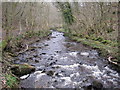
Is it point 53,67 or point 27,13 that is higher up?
point 27,13

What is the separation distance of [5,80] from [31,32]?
23798 millimetres

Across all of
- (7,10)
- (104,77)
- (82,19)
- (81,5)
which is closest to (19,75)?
(104,77)

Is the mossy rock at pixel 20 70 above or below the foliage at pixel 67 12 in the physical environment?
below

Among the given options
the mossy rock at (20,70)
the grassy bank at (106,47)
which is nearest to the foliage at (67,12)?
the grassy bank at (106,47)

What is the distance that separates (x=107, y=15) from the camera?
20734mm

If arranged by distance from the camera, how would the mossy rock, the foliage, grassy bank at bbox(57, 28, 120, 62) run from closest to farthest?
the mossy rock
grassy bank at bbox(57, 28, 120, 62)
the foliage

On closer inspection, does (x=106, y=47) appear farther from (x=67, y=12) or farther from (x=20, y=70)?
(x=67, y=12)

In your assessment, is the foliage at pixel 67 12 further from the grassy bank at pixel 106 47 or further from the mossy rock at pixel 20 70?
the mossy rock at pixel 20 70

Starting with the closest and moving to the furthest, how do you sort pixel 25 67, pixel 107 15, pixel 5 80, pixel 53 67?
pixel 5 80
pixel 25 67
pixel 53 67
pixel 107 15

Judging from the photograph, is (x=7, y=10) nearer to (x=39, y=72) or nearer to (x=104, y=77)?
(x=39, y=72)

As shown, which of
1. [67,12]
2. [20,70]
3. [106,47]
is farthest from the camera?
[67,12]

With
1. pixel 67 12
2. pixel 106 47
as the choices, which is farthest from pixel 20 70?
pixel 67 12

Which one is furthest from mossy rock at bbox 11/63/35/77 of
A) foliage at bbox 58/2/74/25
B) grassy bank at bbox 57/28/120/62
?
foliage at bbox 58/2/74/25

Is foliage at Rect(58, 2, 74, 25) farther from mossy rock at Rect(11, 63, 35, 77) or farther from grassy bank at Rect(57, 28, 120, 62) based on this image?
mossy rock at Rect(11, 63, 35, 77)
